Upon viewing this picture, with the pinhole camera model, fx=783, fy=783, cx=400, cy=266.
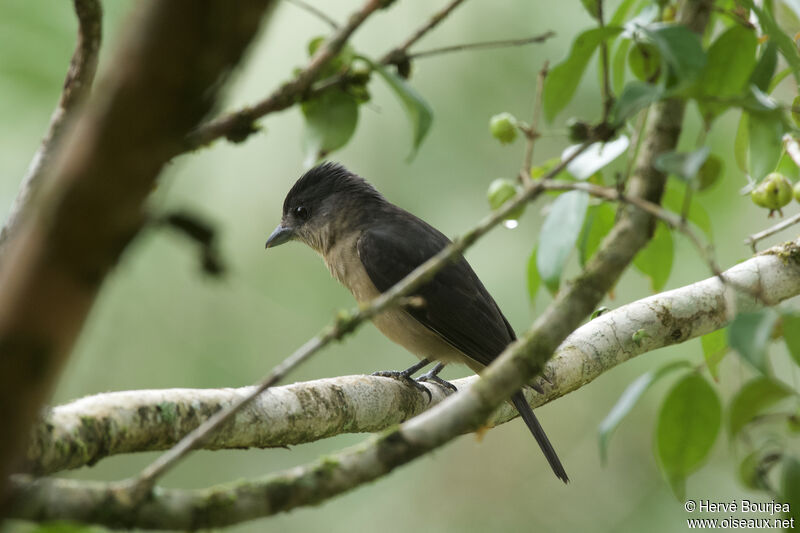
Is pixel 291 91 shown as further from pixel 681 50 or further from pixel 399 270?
pixel 399 270

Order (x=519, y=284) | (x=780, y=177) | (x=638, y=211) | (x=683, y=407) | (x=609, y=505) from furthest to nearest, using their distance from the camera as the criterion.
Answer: (x=609, y=505) → (x=519, y=284) → (x=780, y=177) → (x=638, y=211) → (x=683, y=407)

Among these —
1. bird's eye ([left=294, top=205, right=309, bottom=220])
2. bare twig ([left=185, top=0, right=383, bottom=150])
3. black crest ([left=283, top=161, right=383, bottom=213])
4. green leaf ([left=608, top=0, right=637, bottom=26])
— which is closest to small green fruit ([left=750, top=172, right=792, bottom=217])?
green leaf ([left=608, top=0, right=637, bottom=26])

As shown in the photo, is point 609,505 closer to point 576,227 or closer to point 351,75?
point 576,227

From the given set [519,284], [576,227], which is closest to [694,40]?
[576,227]

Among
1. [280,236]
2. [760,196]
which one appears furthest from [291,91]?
[280,236]

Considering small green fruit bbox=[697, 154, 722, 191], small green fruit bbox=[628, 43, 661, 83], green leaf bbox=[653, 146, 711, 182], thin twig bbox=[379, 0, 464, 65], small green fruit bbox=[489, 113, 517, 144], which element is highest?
small green fruit bbox=[489, 113, 517, 144]

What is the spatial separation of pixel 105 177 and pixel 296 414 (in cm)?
167

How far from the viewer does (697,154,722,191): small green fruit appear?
5.25 feet

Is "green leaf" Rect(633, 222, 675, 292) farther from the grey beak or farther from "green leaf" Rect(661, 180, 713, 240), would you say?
the grey beak

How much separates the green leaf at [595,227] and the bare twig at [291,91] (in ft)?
4.04

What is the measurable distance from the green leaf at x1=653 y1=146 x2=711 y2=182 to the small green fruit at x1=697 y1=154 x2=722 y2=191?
0.86 feet

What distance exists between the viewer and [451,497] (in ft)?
23.6

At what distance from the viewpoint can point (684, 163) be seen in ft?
4.38

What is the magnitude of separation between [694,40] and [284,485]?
1081 millimetres
